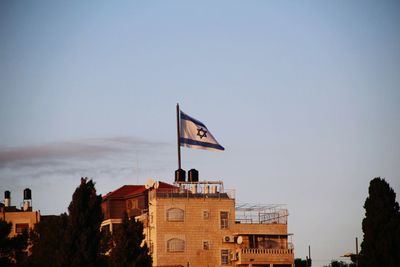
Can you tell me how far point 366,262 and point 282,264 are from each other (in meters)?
21.1

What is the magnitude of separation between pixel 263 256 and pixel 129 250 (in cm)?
3081

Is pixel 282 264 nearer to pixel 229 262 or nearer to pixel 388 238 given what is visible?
pixel 229 262

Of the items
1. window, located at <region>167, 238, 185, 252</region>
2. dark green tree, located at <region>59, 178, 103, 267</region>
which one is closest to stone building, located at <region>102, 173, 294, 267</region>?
window, located at <region>167, 238, 185, 252</region>

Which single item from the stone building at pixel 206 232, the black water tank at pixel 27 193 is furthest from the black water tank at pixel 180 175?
the black water tank at pixel 27 193

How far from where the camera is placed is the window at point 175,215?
420 ft

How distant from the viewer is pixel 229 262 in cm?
12875

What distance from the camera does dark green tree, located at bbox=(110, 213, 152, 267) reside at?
99.9 metres

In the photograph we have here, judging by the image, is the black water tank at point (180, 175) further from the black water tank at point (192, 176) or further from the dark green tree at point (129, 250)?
the dark green tree at point (129, 250)

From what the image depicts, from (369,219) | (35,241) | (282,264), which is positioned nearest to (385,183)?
(369,219)

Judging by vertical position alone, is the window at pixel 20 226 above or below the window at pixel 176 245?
above

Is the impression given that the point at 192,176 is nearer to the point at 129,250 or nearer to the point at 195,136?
the point at 195,136

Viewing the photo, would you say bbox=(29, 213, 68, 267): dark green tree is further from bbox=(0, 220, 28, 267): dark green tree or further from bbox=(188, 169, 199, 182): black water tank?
bbox=(188, 169, 199, 182): black water tank

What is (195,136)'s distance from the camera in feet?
427

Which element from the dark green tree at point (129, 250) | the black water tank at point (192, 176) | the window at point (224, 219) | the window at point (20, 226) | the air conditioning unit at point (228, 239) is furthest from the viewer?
the window at point (20, 226)
